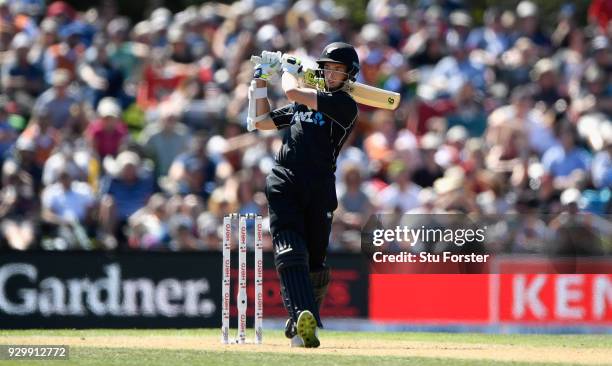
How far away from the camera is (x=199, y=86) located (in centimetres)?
1762

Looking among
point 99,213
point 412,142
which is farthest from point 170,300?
point 412,142

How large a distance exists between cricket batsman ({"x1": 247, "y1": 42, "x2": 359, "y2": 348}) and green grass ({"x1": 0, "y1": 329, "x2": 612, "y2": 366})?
1.90 ft

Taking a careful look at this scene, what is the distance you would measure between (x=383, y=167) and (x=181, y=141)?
102 inches

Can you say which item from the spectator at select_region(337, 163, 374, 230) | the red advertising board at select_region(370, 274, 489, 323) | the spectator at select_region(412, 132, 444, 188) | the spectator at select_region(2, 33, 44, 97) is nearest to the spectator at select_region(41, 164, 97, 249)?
the spectator at select_region(2, 33, 44, 97)

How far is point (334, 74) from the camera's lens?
9883 mm

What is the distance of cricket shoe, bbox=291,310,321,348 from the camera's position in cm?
942

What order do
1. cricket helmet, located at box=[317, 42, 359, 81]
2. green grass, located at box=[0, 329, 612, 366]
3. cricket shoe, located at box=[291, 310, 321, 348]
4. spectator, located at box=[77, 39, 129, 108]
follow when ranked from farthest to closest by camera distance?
1. spectator, located at box=[77, 39, 129, 108]
2. cricket helmet, located at box=[317, 42, 359, 81]
3. cricket shoe, located at box=[291, 310, 321, 348]
4. green grass, located at box=[0, 329, 612, 366]

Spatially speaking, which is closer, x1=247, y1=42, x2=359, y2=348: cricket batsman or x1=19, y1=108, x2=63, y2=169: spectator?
x1=247, y1=42, x2=359, y2=348: cricket batsman

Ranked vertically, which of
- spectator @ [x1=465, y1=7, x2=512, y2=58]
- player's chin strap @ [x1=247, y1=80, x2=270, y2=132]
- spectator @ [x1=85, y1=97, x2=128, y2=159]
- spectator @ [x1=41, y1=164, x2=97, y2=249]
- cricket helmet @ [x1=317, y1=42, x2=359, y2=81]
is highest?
spectator @ [x1=465, y1=7, x2=512, y2=58]

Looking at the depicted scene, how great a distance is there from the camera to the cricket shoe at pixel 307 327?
942 centimetres

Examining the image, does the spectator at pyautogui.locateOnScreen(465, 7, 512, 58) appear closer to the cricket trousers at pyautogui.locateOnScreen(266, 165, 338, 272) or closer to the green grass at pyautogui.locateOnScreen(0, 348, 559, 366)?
the cricket trousers at pyautogui.locateOnScreen(266, 165, 338, 272)

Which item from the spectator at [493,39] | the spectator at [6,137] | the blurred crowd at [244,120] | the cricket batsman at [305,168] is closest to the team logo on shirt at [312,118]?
the cricket batsman at [305,168]

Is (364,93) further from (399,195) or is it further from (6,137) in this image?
(6,137)

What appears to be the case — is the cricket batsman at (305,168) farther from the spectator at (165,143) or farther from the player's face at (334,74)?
the spectator at (165,143)
